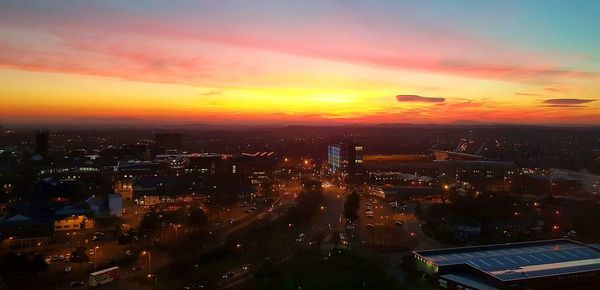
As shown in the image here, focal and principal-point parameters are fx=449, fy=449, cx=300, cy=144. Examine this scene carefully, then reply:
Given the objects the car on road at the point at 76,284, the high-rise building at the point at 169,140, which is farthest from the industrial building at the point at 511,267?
the high-rise building at the point at 169,140

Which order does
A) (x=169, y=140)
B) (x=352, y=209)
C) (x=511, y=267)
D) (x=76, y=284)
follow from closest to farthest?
(x=76, y=284) < (x=511, y=267) < (x=352, y=209) < (x=169, y=140)

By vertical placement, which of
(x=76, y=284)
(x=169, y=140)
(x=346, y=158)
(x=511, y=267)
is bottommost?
(x=76, y=284)

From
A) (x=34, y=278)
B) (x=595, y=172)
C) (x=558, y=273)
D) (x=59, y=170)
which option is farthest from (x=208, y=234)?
(x=595, y=172)

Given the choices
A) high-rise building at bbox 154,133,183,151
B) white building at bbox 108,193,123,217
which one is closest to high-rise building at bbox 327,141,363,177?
white building at bbox 108,193,123,217

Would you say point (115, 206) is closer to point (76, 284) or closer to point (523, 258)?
point (76, 284)

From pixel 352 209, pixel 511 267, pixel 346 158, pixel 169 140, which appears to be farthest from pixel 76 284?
pixel 169 140

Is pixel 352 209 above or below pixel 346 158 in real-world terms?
below

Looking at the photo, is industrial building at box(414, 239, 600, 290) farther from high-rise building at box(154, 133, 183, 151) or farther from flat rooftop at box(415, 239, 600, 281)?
high-rise building at box(154, 133, 183, 151)

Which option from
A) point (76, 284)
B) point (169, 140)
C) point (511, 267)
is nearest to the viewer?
point (76, 284)

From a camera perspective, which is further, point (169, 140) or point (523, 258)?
point (169, 140)
